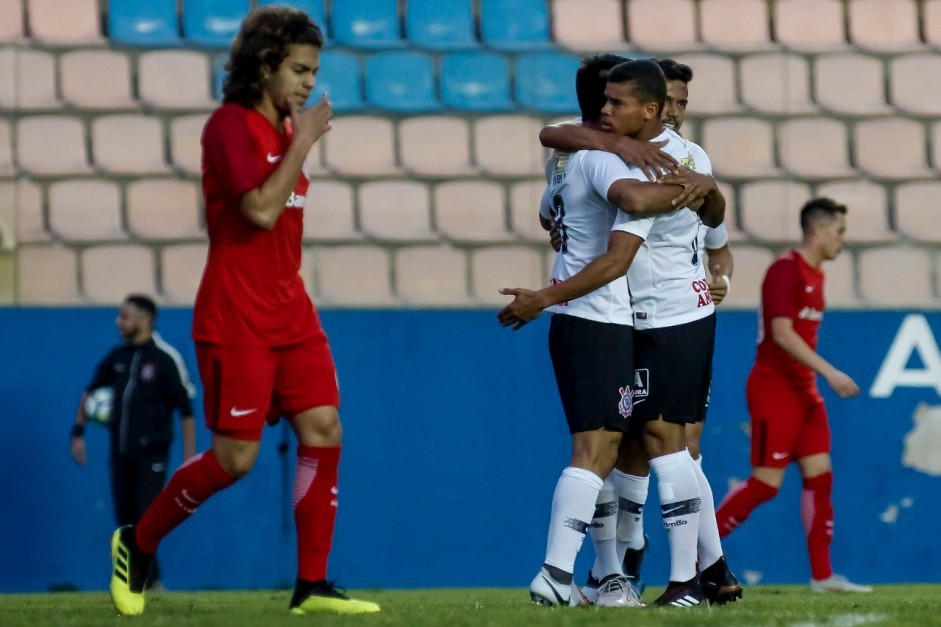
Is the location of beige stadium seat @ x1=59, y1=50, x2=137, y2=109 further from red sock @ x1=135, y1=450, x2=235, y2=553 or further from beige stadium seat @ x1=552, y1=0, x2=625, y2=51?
red sock @ x1=135, y1=450, x2=235, y2=553

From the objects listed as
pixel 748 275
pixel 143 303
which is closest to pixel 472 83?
pixel 748 275

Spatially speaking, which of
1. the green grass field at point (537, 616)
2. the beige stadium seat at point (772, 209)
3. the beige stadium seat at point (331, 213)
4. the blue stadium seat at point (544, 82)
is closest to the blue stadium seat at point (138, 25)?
the beige stadium seat at point (331, 213)

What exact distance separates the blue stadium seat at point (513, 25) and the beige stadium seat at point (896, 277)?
2.11 meters

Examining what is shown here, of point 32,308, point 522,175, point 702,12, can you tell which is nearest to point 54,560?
point 32,308

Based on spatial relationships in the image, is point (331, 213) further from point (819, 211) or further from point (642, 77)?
point (642, 77)

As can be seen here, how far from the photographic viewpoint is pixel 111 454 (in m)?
8.03

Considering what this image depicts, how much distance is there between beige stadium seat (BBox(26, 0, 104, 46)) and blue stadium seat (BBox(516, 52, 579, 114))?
2.18 meters

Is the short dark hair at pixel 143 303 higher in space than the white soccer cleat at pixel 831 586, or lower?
higher

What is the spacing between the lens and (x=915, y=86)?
8930 mm

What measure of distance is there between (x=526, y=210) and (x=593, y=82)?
11.2 feet

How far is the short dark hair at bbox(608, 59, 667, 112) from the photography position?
4.74 meters

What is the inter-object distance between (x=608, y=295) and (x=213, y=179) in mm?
1188

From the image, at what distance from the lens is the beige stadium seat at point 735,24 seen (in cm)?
883

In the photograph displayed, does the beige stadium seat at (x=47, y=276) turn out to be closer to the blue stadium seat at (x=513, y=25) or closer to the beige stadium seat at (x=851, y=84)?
the blue stadium seat at (x=513, y=25)
